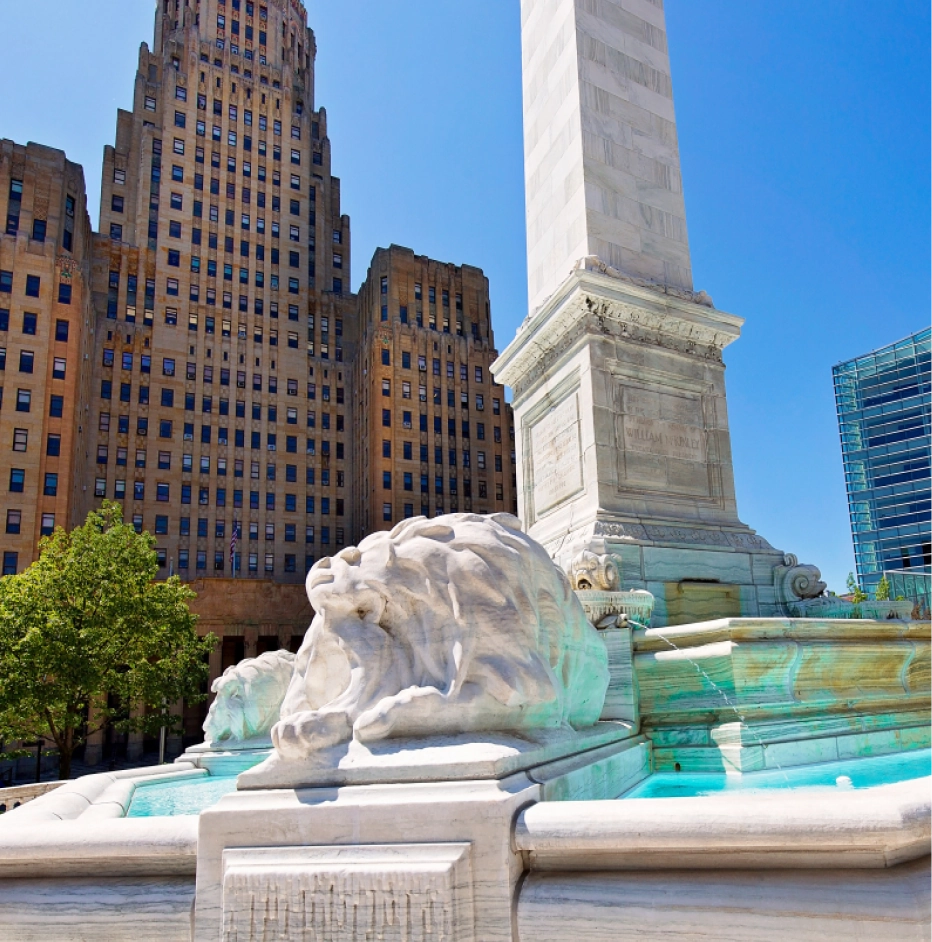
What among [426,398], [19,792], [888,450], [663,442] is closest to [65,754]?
[19,792]

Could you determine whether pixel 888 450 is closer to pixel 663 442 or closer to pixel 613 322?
→ pixel 663 442

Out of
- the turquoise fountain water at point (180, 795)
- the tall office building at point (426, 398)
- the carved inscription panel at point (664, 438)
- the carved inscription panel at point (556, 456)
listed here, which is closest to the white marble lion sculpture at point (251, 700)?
the turquoise fountain water at point (180, 795)

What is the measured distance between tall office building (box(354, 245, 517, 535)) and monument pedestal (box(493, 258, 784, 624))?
2533 inches

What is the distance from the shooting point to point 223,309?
83.9 metres

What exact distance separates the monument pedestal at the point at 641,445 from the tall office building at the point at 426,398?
64.3 metres

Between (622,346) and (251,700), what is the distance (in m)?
7.76

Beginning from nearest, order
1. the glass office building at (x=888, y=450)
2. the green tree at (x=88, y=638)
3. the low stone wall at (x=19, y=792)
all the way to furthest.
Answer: the low stone wall at (x=19, y=792) → the green tree at (x=88, y=638) → the glass office building at (x=888, y=450)

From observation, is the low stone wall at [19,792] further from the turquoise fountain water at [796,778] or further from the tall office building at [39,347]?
the tall office building at [39,347]

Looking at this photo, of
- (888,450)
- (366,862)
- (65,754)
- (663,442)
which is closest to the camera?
(366,862)

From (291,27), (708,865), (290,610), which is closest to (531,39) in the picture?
(708,865)

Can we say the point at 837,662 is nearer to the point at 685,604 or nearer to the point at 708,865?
the point at 685,604

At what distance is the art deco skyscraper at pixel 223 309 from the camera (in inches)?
3061

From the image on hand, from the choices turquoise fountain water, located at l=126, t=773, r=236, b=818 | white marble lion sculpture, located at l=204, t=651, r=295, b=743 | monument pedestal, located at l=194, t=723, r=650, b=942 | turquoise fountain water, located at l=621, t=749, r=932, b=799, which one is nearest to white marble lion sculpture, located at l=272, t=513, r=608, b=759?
monument pedestal, located at l=194, t=723, r=650, b=942

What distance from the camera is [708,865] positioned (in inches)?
126
